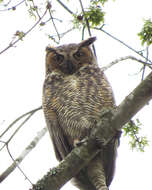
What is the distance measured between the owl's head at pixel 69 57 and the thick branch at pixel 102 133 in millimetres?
1808

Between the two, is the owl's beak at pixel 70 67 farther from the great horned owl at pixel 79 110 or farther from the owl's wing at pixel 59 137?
the owl's wing at pixel 59 137

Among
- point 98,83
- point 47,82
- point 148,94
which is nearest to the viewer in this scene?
point 148,94

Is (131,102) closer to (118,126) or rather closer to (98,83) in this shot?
(118,126)

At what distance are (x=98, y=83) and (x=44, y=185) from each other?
174 cm

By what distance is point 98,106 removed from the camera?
3723 millimetres

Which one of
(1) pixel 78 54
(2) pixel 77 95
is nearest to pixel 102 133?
(2) pixel 77 95

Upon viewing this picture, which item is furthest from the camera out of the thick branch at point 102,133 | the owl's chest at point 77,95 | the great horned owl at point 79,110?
the owl's chest at point 77,95

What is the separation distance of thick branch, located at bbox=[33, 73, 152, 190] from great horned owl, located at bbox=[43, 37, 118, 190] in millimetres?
823

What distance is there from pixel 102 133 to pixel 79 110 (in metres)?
1.18

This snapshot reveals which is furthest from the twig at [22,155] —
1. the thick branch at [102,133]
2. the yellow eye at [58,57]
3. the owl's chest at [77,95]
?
the yellow eye at [58,57]

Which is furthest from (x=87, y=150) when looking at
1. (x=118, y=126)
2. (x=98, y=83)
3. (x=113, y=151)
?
(x=98, y=83)

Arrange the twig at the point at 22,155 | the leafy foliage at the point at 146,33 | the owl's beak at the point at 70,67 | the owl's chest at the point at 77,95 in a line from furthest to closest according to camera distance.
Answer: the owl's beak at the point at 70,67 < the owl's chest at the point at 77,95 < the leafy foliage at the point at 146,33 < the twig at the point at 22,155

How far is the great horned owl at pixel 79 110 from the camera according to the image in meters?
3.56

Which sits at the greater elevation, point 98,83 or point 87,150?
point 98,83
